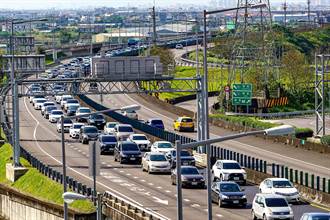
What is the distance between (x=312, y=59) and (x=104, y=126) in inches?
3572

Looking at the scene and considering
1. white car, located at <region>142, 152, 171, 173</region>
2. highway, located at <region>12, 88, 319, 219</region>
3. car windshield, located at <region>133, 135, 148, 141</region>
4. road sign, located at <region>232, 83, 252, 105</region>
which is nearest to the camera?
highway, located at <region>12, 88, 319, 219</region>

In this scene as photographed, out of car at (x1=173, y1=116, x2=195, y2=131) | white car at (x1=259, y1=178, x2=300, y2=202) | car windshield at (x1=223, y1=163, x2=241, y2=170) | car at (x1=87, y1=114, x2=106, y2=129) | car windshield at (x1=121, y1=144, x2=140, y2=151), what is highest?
white car at (x1=259, y1=178, x2=300, y2=202)

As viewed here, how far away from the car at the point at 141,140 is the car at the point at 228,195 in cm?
2591

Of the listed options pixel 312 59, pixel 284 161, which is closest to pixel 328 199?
pixel 284 161

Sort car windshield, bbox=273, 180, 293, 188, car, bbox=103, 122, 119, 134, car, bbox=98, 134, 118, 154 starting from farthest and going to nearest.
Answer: car, bbox=103, 122, 119, 134
car, bbox=98, 134, 118, 154
car windshield, bbox=273, 180, 293, 188

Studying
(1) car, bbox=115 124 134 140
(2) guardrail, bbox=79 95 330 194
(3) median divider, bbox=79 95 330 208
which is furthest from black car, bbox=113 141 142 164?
(1) car, bbox=115 124 134 140

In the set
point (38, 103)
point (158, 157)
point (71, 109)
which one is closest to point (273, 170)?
point (158, 157)

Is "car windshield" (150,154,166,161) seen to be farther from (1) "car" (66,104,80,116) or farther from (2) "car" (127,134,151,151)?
(1) "car" (66,104,80,116)

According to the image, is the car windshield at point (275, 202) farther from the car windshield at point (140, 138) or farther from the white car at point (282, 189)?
the car windshield at point (140, 138)

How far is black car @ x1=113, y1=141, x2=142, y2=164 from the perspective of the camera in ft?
251

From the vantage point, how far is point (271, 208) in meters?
49.8

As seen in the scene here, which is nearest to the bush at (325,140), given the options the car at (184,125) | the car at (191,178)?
the car at (184,125)

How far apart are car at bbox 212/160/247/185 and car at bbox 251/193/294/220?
1273cm

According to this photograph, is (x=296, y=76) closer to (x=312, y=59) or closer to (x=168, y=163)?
Answer: (x=312, y=59)
